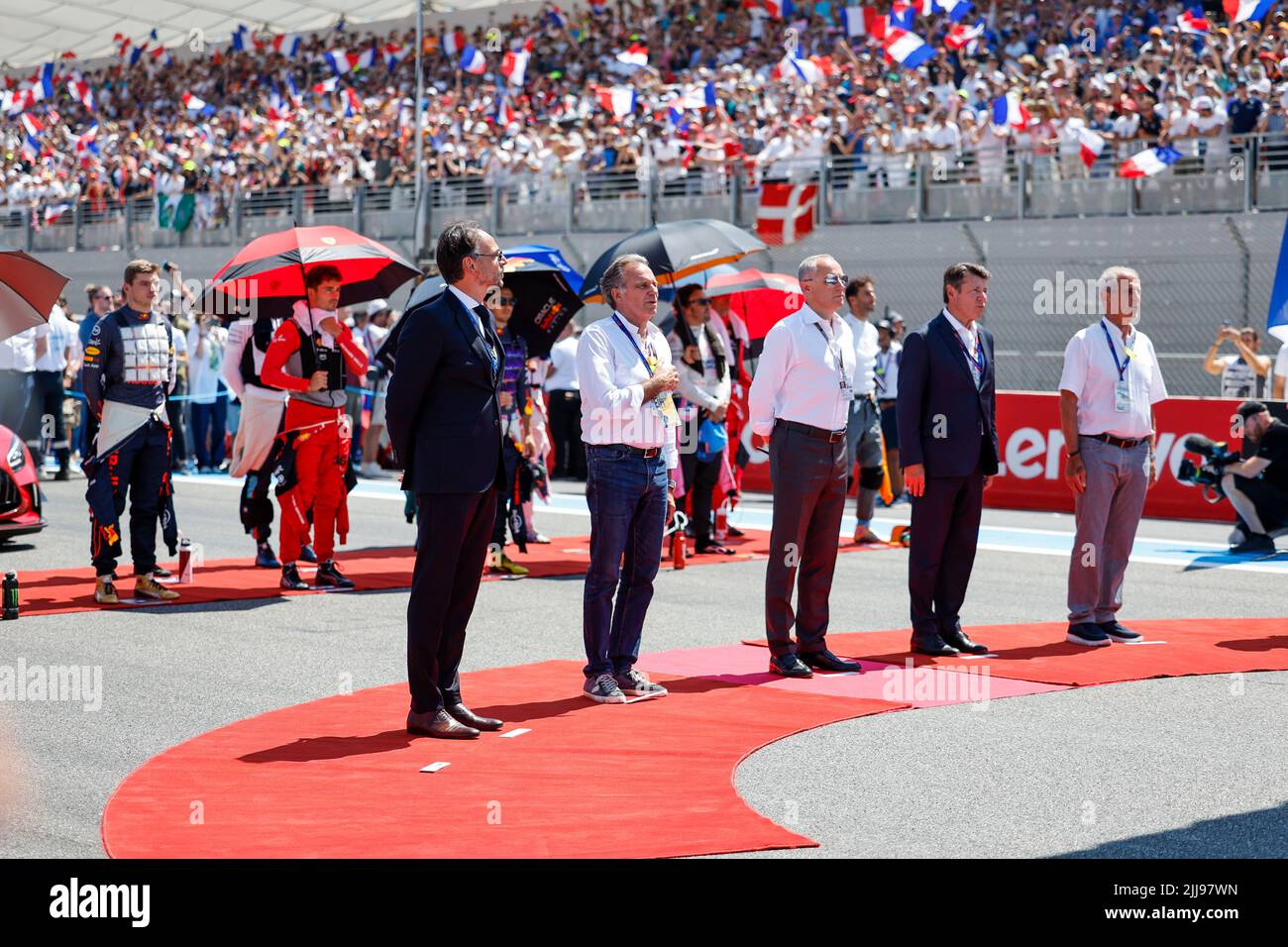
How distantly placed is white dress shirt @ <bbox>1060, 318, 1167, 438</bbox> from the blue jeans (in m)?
2.76

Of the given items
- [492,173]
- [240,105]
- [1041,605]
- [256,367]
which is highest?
[240,105]

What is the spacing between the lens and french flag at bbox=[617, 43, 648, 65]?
30.5 meters

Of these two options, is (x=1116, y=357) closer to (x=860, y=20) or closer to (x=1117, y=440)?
(x=1117, y=440)

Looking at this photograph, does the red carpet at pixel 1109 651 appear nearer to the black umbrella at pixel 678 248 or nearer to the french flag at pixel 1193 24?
the black umbrella at pixel 678 248

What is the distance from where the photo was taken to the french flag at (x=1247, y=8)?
21172 millimetres

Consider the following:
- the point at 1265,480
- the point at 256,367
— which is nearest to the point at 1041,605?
the point at 1265,480

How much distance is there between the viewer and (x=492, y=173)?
2786 cm

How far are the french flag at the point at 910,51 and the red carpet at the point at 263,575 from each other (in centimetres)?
1231

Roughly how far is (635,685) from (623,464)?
105 cm

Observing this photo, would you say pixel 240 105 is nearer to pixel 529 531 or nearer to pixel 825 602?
pixel 529 531

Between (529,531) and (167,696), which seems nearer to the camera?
(167,696)

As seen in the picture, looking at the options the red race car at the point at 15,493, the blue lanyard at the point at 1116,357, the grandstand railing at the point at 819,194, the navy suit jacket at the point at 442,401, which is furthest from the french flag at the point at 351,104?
the navy suit jacket at the point at 442,401
